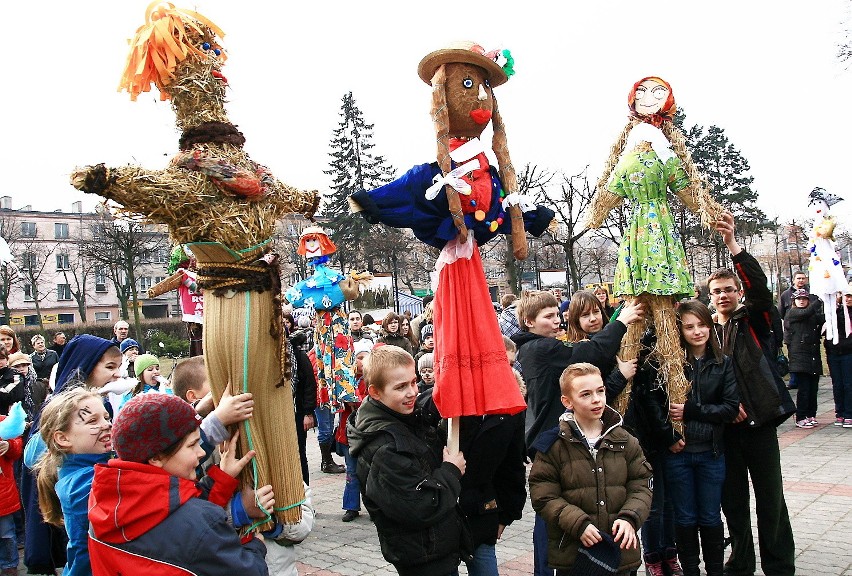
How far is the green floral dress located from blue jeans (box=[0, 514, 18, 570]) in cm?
494

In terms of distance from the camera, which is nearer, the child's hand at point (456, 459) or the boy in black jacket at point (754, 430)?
the child's hand at point (456, 459)

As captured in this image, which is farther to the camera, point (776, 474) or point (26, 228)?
point (26, 228)

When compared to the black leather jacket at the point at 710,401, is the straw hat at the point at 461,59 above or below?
above

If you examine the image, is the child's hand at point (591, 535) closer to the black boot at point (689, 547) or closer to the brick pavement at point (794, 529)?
the black boot at point (689, 547)

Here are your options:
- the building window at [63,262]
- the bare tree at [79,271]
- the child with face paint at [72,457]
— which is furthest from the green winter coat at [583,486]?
the building window at [63,262]

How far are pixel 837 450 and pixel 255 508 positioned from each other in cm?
760

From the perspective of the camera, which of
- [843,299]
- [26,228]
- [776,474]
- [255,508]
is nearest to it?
[255,508]

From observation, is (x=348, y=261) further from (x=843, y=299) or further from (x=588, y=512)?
(x=588, y=512)

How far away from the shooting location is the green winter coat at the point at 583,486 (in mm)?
3252

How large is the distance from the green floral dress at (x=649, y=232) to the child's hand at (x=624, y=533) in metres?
1.43

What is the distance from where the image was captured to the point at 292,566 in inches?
119

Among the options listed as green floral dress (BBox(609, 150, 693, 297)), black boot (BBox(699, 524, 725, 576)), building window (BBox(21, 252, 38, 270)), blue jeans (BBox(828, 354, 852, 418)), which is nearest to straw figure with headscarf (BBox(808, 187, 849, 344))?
blue jeans (BBox(828, 354, 852, 418))

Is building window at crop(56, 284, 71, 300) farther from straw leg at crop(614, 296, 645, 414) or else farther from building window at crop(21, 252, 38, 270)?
straw leg at crop(614, 296, 645, 414)

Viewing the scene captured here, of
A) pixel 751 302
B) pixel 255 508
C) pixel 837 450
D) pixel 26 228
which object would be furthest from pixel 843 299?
pixel 26 228
